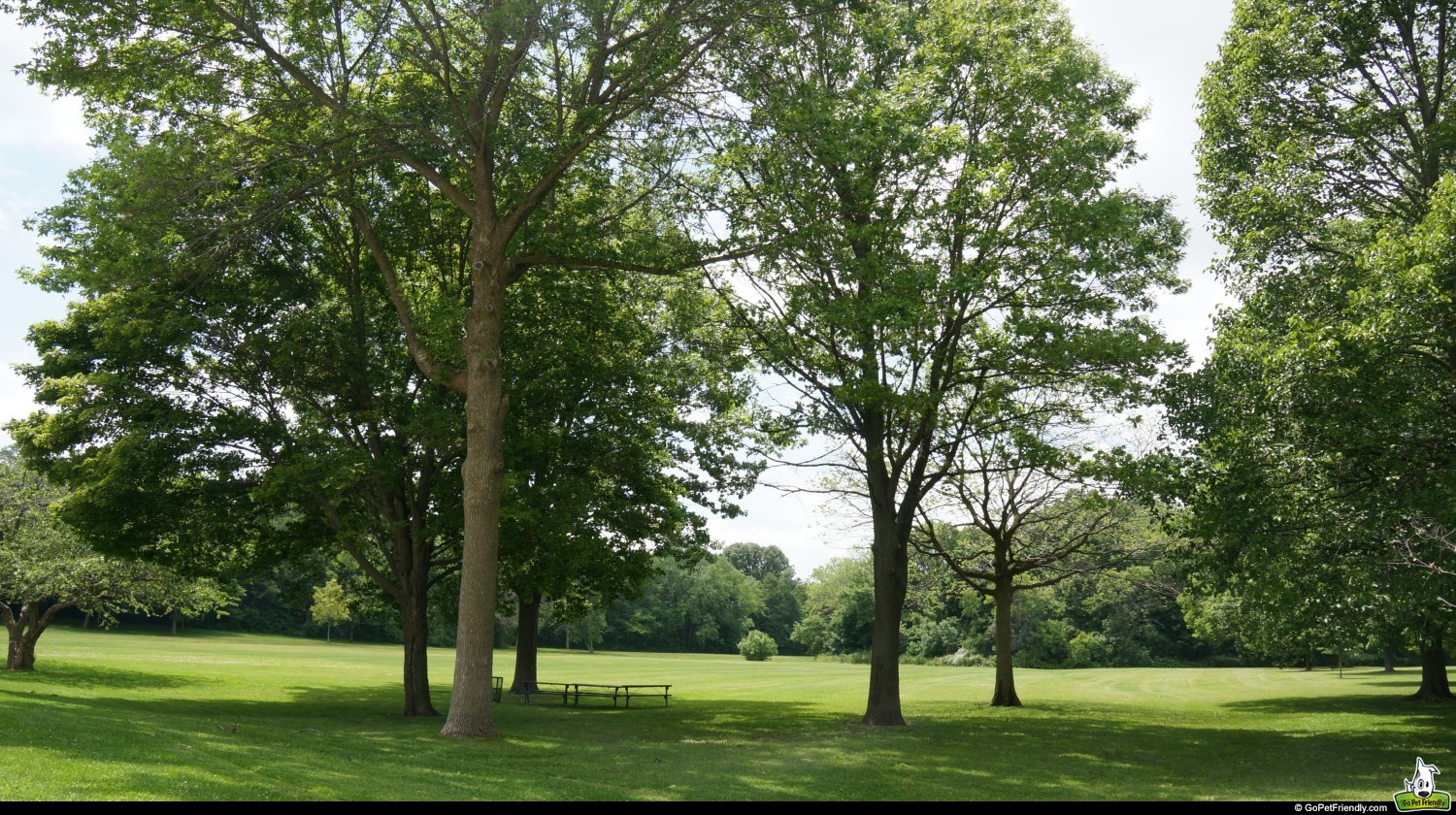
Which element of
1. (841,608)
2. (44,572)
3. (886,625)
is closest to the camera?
(886,625)

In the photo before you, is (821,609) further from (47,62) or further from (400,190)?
(47,62)

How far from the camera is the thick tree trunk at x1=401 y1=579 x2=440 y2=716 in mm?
22781

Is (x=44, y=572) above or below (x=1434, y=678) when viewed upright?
above

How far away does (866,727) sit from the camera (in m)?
21.1

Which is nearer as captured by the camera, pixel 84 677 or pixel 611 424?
pixel 611 424

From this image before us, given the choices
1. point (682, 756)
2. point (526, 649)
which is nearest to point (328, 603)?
point (526, 649)

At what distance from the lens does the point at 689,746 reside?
1766 centimetres

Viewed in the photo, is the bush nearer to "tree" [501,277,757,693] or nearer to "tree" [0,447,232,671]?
"tree" [0,447,232,671]

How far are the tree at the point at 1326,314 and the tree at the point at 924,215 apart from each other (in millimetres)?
1997

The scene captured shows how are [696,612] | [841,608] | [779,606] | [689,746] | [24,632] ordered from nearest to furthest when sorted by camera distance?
[689,746] → [24,632] → [841,608] → [696,612] → [779,606]

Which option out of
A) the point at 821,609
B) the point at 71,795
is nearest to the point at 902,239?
the point at 71,795

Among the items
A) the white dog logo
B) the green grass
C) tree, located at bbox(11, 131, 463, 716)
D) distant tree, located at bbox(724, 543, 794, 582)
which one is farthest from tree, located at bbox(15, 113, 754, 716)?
distant tree, located at bbox(724, 543, 794, 582)

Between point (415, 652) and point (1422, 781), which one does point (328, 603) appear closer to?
point (415, 652)

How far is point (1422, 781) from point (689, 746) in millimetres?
11027
